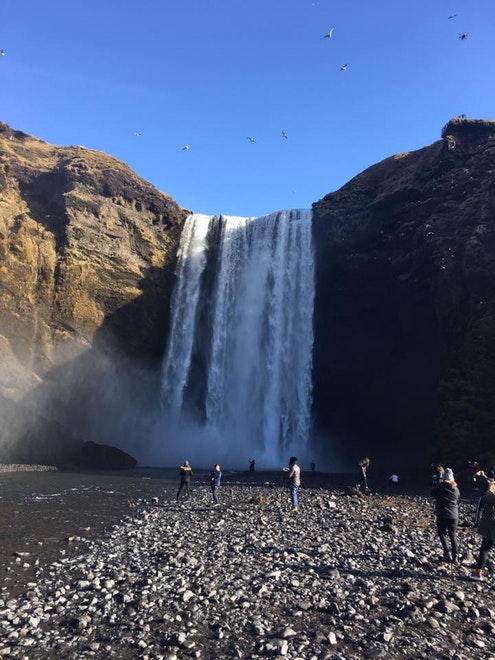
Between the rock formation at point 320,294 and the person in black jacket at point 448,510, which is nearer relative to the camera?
the person in black jacket at point 448,510

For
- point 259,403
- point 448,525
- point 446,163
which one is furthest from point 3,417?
point 446,163

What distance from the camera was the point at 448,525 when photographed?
969 cm

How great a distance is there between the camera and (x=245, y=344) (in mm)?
50594

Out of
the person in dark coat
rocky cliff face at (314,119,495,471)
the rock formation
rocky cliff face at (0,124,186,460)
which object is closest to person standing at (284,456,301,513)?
the person in dark coat

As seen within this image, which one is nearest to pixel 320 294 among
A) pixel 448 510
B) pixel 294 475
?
pixel 294 475

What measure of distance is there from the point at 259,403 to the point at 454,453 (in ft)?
73.1

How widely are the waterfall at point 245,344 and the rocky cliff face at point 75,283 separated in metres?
3.71

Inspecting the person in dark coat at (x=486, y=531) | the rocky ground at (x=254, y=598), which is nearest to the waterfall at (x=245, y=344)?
the rocky ground at (x=254, y=598)

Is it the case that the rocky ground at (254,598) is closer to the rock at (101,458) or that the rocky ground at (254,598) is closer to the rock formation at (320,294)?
the rock formation at (320,294)

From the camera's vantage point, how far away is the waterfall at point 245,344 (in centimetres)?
4756

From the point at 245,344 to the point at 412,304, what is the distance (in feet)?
59.8

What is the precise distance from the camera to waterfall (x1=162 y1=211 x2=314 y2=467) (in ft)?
156

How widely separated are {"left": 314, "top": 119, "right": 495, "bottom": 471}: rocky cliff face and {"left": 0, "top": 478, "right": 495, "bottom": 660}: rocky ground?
20.0 metres

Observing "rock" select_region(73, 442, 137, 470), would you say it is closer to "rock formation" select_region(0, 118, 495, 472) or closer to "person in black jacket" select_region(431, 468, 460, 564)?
"rock formation" select_region(0, 118, 495, 472)
